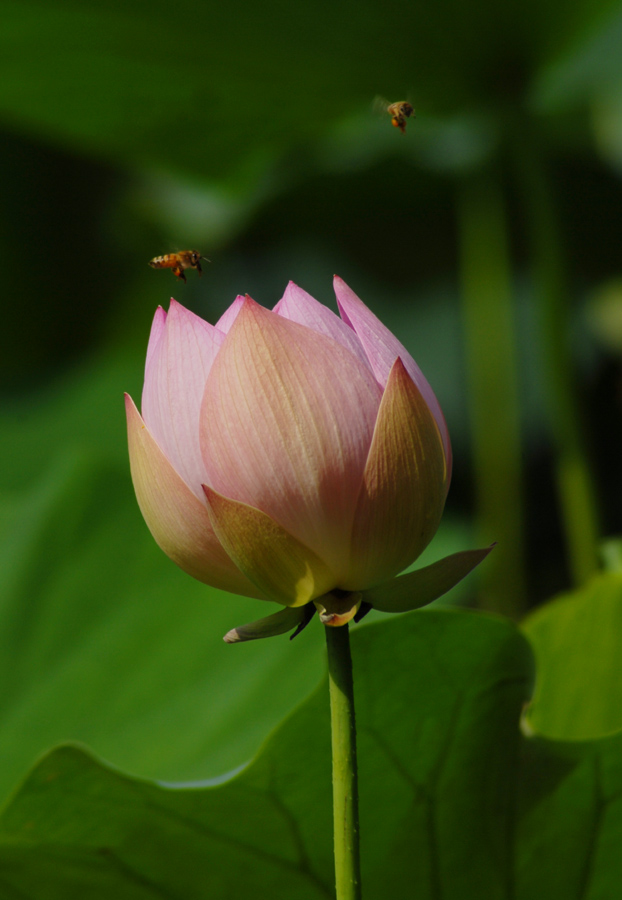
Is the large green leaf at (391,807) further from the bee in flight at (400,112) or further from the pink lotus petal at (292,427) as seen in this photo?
the bee in flight at (400,112)

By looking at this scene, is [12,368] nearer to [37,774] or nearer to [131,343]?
[131,343]

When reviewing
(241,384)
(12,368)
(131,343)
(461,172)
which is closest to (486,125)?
(461,172)

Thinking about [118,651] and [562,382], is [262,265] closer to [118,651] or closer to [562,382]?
[562,382]

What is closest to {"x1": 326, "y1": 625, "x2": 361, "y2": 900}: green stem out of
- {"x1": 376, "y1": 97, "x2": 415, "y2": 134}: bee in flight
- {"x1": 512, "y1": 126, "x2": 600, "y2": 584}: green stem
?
{"x1": 376, "y1": 97, "x2": 415, "y2": 134}: bee in flight

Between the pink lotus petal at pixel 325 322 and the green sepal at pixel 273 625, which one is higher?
the pink lotus petal at pixel 325 322

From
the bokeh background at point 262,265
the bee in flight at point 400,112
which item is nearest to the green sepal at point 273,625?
the bee in flight at point 400,112

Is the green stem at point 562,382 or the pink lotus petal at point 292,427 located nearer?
the pink lotus petal at point 292,427

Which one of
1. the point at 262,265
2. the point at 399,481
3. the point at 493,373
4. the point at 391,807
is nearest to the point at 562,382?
the point at 493,373
